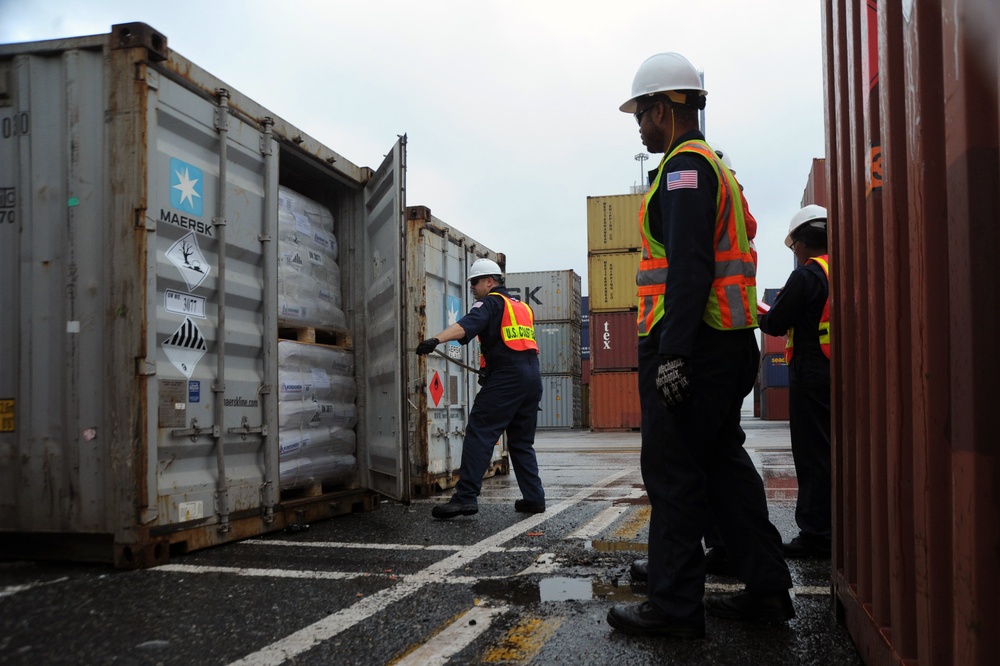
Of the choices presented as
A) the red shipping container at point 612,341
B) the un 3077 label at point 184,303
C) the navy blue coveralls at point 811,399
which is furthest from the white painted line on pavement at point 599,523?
the red shipping container at point 612,341

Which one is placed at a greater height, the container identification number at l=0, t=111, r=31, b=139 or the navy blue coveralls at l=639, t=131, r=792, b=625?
the container identification number at l=0, t=111, r=31, b=139

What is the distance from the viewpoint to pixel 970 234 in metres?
Result: 1.46

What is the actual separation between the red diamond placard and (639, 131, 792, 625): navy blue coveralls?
4.65 metres

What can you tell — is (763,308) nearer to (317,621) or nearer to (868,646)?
(868,646)

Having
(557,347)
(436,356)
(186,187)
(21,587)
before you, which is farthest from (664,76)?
(557,347)

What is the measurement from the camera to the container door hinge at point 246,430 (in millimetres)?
4949

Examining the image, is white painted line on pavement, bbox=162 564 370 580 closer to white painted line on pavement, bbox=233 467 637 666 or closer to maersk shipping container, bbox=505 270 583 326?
white painted line on pavement, bbox=233 467 637 666

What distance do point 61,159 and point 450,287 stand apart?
4.34 meters

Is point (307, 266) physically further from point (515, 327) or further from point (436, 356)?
point (436, 356)

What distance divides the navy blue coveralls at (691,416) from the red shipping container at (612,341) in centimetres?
2065

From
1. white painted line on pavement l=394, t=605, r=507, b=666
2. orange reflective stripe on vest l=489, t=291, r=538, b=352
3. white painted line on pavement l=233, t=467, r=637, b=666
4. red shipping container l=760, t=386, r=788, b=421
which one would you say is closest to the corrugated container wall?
white painted line on pavement l=394, t=605, r=507, b=666

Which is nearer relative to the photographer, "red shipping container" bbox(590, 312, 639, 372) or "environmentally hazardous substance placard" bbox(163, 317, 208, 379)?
"environmentally hazardous substance placard" bbox(163, 317, 208, 379)

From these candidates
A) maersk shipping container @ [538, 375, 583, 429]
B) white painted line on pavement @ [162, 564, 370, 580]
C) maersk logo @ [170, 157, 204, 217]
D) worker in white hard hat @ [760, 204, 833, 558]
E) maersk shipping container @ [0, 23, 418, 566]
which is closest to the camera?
white painted line on pavement @ [162, 564, 370, 580]

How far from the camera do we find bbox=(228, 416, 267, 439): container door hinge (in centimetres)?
495
